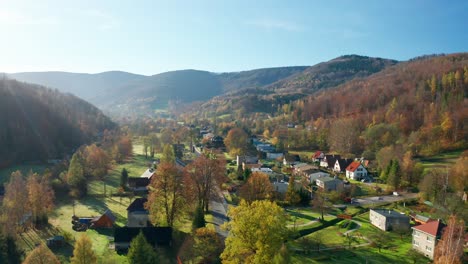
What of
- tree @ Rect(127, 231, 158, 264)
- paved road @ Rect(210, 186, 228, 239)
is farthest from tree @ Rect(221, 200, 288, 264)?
paved road @ Rect(210, 186, 228, 239)

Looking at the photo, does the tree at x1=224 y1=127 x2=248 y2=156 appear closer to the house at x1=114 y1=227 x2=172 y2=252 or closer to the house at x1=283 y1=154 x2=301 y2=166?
the house at x1=283 y1=154 x2=301 y2=166

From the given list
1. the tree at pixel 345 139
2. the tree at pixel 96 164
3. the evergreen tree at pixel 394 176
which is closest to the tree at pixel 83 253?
the tree at pixel 96 164

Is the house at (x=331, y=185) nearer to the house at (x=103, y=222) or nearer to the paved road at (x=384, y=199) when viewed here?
the paved road at (x=384, y=199)

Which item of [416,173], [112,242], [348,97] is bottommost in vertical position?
[112,242]

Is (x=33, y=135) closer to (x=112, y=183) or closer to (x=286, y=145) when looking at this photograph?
(x=112, y=183)

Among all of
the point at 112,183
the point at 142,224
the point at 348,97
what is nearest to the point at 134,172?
the point at 112,183

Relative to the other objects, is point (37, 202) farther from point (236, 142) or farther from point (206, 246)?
point (236, 142)
